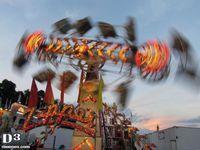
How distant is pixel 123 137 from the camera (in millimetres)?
25281

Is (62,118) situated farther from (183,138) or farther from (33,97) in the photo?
(183,138)

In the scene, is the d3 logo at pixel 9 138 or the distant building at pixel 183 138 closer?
the d3 logo at pixel 9 138

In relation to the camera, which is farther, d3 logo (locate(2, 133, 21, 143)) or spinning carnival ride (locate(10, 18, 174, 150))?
spinning carnival ride (locate(10, 18, 174, 150))

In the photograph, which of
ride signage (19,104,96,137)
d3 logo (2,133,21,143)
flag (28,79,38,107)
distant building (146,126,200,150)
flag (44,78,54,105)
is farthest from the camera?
distant building (146,126,200,150)

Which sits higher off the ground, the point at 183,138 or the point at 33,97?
the point at 33,97

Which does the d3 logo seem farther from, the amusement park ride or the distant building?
the distant building

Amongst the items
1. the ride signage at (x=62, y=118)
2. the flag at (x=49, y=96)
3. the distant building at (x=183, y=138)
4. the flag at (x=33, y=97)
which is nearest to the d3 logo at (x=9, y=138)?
the ride signage at (x=62, y=118)

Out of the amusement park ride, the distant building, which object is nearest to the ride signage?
the amusement park ride

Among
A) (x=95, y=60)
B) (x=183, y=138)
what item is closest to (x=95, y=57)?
(x=95, y=60)

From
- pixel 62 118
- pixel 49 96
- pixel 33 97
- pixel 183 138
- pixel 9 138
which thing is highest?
pixel 49 96

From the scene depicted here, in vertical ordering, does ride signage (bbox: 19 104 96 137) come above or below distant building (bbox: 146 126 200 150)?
above

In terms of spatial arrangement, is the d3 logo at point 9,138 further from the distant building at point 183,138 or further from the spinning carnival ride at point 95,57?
the distant building at point 183,138

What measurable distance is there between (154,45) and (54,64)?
8.28 m

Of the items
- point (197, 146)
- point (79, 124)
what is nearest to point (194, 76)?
point (197, 146)
